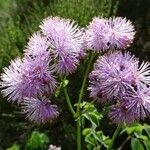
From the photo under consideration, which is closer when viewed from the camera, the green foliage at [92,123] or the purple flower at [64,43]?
the purple flower at [64,43]

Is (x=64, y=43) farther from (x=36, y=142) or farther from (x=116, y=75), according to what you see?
(x=36, y=142)

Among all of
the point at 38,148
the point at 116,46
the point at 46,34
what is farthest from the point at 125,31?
the point at 38,148

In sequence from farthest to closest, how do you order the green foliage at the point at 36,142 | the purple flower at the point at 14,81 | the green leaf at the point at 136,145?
the green foliage at the point at 36,142, the green leaf at the point at 136,145, the purple flower at the point at 14,81

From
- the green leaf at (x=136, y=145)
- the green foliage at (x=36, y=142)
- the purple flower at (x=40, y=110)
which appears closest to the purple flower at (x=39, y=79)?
the purple flower at (x=40, y=110)

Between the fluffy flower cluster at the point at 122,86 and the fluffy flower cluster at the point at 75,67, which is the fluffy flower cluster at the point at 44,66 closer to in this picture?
the fluffy flower cluster at the point at 75,67

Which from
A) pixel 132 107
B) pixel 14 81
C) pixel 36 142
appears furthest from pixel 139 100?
pixel 36 142
